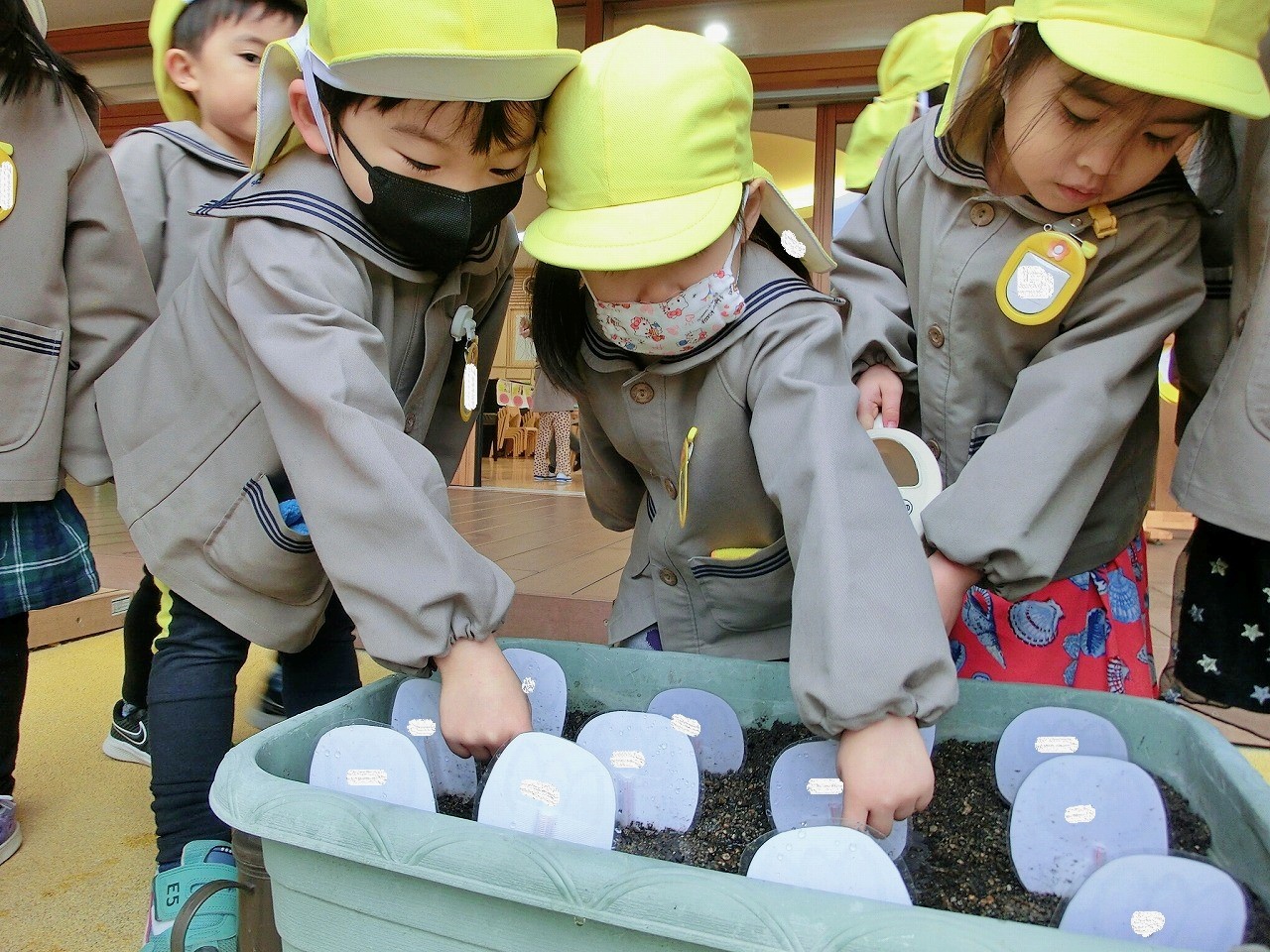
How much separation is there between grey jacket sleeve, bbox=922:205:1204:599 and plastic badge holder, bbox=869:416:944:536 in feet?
0.23

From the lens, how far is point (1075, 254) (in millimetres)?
746

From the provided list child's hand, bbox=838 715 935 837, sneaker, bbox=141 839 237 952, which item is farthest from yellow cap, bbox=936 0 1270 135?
sneaker, bbox=141 839 237 952

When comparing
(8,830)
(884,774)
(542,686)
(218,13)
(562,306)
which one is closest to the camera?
(884,774)

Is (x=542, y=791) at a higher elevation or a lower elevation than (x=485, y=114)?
lower

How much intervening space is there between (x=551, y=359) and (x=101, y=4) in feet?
13.1

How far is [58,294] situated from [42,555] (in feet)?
0.88

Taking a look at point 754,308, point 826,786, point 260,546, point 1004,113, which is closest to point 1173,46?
point 1004,113

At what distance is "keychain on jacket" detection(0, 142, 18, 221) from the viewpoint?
86 centimetres

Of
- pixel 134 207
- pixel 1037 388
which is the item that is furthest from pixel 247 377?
pixel 1037 388

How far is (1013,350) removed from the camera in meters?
0.82

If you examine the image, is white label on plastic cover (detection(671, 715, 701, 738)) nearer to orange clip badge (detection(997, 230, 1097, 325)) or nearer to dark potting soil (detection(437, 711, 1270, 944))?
dark potting soil (detection(437, 711, 1270, 944))

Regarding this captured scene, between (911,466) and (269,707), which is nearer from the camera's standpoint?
(911,466)

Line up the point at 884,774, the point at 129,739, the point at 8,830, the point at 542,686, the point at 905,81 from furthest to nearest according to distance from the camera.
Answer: the point at 905,81 → the point at 129,739 → the point at 8,830 → the point at 542,686 → the point at 884,774

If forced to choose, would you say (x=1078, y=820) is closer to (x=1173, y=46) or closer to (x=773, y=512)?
(x=773, y=512)
